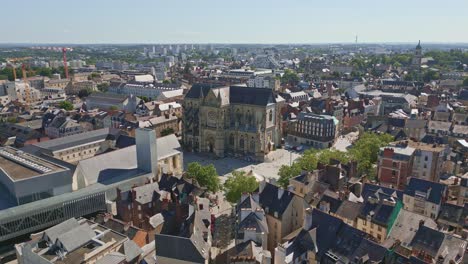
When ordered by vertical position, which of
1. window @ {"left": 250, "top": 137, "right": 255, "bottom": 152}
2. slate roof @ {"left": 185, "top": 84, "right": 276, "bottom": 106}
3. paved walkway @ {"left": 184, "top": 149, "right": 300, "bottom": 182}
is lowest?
paved walkway @ {"left": 184, "top": 149, "right": 300, "bottom": 182}

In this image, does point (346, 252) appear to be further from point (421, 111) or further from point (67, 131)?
point (421, 111)

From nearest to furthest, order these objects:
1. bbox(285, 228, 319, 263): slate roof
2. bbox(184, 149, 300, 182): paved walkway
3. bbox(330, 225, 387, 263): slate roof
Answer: bbox(330, 225, 387, 263): slate roof
bbox(285, 228, 319, 263): slate roof
bbox(184, 149, 300, 182): paved walkway

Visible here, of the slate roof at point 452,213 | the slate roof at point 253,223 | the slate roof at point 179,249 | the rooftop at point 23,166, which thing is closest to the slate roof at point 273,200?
the slate roof at point 253,223

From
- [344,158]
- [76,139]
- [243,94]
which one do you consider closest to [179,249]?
[344,158]

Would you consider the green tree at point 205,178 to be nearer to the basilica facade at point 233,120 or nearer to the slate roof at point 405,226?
the basilica facade at point 233,120

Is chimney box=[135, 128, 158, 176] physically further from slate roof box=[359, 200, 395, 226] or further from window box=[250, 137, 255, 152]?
slate roof box=[359, 200, 395, 226]

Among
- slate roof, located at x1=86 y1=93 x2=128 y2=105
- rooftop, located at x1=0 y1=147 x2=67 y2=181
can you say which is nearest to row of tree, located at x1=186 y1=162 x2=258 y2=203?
rooftop, located at x1=0 y1=147 x2=67 y2=181

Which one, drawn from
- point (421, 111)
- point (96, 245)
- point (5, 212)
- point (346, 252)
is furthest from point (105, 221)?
point (421, 111)
